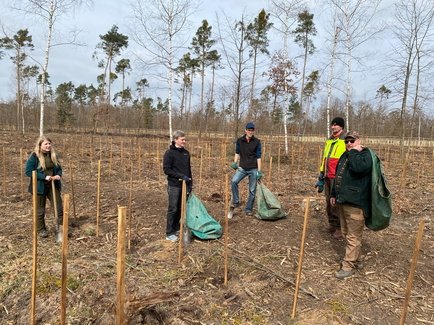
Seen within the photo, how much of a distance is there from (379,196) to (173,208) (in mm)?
2586

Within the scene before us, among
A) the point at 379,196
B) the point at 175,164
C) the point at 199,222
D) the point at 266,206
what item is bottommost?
the point at 199,222

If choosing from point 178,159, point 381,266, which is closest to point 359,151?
point 381,266

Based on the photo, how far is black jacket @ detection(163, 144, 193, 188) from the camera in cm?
432

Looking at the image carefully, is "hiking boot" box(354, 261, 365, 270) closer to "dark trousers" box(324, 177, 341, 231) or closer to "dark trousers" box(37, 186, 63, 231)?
"dark trousers" box(324, 177, 341, 231)

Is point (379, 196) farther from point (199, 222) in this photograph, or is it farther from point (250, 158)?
point (250, 158)

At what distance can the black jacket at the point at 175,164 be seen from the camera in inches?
170

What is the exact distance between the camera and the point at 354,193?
11.4ft

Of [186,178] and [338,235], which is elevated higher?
[186,178]

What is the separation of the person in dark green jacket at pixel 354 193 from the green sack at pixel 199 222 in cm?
172

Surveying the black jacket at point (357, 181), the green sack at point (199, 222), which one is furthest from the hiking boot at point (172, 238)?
the black jacket at point (357, 181)

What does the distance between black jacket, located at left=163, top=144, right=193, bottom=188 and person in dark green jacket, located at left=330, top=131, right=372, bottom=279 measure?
202 cm

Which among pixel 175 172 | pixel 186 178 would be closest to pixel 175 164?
pixel 175 172

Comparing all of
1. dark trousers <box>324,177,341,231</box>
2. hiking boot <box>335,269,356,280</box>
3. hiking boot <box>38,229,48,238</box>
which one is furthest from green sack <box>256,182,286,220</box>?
hiking boot <box>38,229,48,238</box>

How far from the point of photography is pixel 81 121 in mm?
38562
